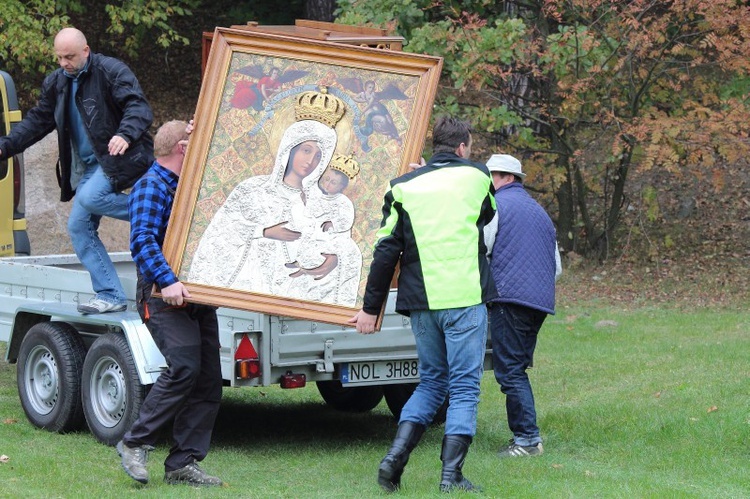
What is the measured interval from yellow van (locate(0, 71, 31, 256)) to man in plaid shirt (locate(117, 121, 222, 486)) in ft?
15.9

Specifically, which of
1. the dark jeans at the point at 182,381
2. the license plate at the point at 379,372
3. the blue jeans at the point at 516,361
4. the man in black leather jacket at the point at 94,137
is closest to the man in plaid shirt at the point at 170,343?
the dark jeans at the point at 182,381

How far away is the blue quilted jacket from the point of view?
7445 mm

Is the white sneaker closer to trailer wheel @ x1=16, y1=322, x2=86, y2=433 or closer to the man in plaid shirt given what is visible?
trailer wheel @ x1=16, y1=322, x2=86, y2=433

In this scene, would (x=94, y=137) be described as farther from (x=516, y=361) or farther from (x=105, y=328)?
(x=516, y=361)

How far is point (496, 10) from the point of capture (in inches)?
713

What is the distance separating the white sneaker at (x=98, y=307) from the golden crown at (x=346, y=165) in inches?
80.8

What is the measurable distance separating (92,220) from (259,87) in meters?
2.01

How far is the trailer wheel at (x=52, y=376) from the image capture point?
26.2 feet

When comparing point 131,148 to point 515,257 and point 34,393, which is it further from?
point 515,257

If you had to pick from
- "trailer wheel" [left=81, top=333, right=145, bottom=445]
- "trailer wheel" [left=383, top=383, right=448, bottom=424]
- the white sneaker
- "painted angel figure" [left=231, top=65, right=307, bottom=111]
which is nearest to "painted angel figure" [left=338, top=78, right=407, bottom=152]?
"painted angel figure" [left=231, top=65, right=307, bottom=111]

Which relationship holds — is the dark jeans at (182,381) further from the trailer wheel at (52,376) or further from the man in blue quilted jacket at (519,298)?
the man in blue quilted jacket at (519,298)

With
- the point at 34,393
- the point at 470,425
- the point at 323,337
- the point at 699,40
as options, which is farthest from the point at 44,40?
the point at 470,425

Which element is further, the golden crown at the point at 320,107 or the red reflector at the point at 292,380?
the red reflector at the point at 292,380

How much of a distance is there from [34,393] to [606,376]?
15.9ft
